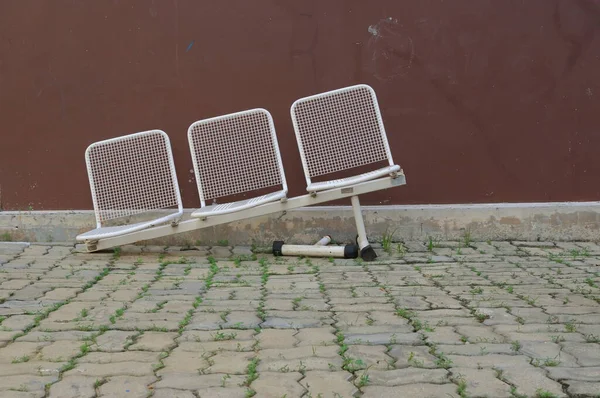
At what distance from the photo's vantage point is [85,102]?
7.49m

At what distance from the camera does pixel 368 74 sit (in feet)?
24.0

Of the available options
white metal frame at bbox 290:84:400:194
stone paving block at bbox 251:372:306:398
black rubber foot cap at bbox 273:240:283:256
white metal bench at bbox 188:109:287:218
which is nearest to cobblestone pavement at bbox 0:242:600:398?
stone paving block at bbox 251:372:306:398

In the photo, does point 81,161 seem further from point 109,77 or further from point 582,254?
point 582,254

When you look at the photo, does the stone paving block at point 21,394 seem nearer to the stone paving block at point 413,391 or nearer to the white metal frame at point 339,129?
the stone paving block at point 413,391

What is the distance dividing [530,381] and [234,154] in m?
3.97

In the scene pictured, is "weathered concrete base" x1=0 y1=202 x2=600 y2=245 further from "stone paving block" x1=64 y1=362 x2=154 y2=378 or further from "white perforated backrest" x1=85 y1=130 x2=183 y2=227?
"stone paving block" x1=64 y1=362 x2=154 y2=378

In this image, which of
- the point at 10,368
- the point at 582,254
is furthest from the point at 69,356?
the point at 582,254

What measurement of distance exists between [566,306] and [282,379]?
212 centimetres

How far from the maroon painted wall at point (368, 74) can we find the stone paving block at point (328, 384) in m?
3.84

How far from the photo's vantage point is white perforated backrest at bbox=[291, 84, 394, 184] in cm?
686

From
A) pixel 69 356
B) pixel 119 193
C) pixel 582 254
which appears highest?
pixel 119 193

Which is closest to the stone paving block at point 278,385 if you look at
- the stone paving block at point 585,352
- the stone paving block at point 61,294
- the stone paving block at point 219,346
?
the stone paving block at point 219,346

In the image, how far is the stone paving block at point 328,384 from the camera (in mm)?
3414

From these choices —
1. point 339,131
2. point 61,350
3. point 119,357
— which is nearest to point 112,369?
point 119,357
